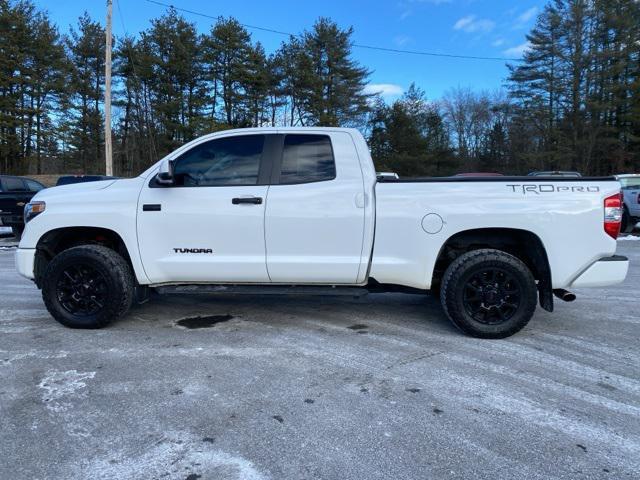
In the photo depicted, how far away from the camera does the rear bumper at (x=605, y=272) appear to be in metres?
4.05

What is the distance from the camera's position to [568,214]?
4008 mm

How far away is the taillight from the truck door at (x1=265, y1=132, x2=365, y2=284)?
6.85 feet

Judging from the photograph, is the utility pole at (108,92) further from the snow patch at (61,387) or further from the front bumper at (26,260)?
the snow patch at (61,387)

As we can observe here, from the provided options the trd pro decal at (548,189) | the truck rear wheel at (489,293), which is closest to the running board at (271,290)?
the truck rear wheel at (489,293)

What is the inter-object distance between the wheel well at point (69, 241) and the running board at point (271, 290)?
621 mm

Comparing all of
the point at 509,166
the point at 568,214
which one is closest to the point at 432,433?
the point at 568,214

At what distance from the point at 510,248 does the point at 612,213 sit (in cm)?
90

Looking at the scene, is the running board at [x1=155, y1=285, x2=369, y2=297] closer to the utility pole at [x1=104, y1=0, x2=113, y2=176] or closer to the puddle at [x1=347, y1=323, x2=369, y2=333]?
the puddle at [x1=347, y1=323, x2=369, y2=333]

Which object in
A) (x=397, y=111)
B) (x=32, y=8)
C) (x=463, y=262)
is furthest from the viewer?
(x=397, y=111)

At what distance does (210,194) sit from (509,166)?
147 feet

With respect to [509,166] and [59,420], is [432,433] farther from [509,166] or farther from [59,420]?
[509,166]

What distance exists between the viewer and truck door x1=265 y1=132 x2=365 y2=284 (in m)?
4.21

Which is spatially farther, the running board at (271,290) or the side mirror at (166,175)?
the running board at (271,290)

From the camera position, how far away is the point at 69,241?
4.83m
